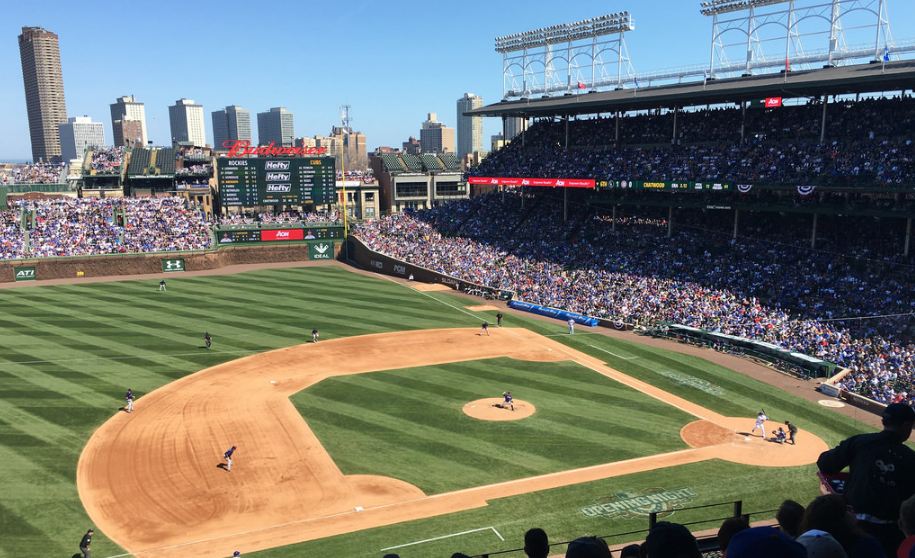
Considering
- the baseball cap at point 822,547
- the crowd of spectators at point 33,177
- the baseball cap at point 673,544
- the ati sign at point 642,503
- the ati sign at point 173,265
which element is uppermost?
the crowd of spectators at point 33,177

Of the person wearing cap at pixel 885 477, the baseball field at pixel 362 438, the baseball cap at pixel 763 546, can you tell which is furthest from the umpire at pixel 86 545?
the baseball cap at pixel 763 546

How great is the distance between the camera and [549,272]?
5356 centimetres

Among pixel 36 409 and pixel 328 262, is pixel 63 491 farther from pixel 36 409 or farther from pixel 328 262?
pixel 328 262

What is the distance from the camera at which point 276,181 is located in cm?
7281

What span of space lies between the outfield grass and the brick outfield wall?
125 ft

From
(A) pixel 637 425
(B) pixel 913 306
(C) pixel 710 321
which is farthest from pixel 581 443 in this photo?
(B) pixel 913 306

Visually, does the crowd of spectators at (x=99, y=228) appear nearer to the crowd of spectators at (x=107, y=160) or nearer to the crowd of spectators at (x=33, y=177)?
the crowd of spectators at (x=107, y=160)

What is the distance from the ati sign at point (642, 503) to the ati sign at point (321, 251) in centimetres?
5539

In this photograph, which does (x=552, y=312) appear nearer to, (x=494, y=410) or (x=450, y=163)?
(x=494, y=410)

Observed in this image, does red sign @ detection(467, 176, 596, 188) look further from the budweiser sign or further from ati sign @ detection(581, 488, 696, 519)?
ati sign @ detection(581, 488, 696, 519)

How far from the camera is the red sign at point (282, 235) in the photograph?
2756 inches

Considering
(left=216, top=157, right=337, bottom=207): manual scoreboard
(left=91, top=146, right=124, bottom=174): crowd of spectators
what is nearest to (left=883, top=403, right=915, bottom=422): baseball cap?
(left=216, top=157, right=337, bottom=207): manual scoreboard

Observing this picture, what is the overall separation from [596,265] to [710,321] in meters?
13.4

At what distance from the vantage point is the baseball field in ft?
65.6
